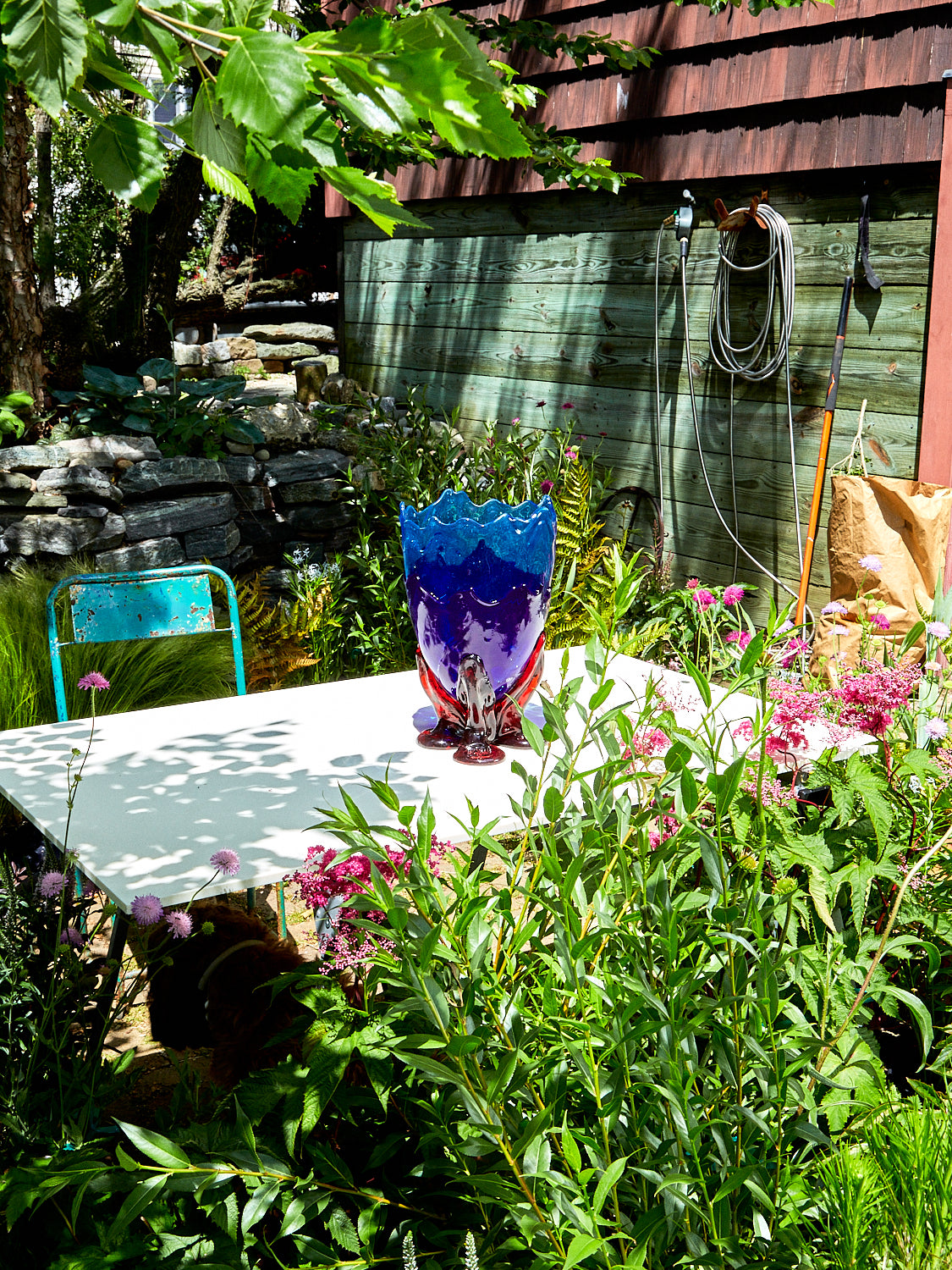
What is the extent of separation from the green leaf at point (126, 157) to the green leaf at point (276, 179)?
8 centimetres

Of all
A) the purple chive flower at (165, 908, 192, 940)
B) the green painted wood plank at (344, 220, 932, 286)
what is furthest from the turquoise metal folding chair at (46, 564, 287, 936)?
the green painted wood plank at (344, 220, 932, 286)

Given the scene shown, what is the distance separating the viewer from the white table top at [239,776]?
151 cm

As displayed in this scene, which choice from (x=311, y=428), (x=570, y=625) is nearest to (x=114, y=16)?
(x=570, y=625)

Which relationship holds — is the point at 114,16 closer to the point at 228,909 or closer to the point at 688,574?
the point at 228,909

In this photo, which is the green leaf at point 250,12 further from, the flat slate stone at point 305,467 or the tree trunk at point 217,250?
the tree trunk at point 217,250

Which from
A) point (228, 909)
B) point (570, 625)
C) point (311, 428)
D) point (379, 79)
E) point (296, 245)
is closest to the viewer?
point (379, 79)

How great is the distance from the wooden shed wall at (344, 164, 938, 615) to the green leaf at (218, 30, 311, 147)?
130 inches

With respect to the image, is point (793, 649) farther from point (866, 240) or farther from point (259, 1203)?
point (866, 240)

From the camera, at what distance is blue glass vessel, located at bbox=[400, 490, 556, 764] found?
5.92 feet

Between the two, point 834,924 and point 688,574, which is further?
point 688,574

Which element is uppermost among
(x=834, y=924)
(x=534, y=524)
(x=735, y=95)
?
(x=735, y=95)

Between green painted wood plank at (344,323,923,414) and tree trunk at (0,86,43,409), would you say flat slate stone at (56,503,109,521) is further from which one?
green painted wood plank at (344,323,923,414)

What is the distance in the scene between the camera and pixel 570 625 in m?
4.53

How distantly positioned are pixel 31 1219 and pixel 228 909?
549mm
